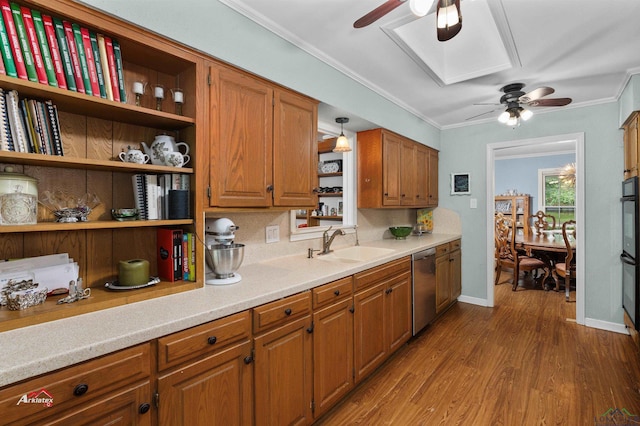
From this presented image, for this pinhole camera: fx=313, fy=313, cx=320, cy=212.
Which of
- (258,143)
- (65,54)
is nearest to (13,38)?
(65,54)

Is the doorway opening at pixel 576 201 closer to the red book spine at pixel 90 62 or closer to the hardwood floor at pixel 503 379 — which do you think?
the hardwood floor at pixel 503 379

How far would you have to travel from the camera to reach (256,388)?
4.73ft

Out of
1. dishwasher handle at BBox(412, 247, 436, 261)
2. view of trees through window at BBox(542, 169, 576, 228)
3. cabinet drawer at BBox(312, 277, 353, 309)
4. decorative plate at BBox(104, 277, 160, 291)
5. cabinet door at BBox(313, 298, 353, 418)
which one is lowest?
cabinet door at BBox(313, 298, 353, 418)

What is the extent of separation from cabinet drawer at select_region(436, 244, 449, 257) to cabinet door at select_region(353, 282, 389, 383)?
1.25m

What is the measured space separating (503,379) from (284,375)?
180 centimetres

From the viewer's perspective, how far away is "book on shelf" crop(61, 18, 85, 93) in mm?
1242

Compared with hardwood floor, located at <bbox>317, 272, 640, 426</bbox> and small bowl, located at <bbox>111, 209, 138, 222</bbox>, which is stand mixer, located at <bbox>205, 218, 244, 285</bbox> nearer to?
small bowl, located at <bbox>111, 209, 138, 222</bbox>

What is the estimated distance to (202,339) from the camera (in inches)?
48.6

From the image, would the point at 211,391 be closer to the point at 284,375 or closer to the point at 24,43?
the point at 284,375

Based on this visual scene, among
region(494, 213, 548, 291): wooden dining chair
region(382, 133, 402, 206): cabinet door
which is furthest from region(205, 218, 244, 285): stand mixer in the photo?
region(494, 213, 548, 291): wooden dining chair

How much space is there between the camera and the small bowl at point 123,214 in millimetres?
1400

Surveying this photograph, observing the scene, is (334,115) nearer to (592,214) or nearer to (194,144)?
(194,144)

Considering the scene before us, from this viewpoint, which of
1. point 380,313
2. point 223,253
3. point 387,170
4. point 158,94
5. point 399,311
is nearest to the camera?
point 158,94

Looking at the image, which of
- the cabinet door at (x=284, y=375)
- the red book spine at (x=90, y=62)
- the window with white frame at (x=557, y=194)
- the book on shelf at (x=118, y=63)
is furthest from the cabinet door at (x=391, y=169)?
the window with white frame at (x=557, y=194)
